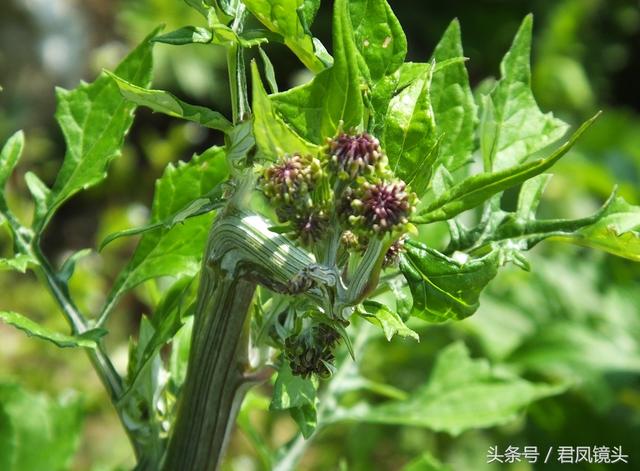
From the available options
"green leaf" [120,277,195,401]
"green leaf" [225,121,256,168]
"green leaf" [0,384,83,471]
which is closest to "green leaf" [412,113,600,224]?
"green leaf" [225,121,256,168]

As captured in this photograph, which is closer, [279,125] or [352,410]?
[279,125]

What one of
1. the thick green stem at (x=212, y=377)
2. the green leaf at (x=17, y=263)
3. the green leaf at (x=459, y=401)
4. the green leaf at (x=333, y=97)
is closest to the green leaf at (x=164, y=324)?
the thick green stem at (x=212, y=377)

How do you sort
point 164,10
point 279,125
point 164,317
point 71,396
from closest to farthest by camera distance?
point 279,125
point 164,317
point 71,396
point 164,10

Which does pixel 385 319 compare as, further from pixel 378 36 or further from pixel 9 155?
pixel 9 155

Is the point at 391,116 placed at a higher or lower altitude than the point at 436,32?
lower

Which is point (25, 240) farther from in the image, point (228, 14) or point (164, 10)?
point (164, 10)

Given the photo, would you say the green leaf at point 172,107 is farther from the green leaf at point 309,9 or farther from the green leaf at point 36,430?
the green leaf at point 36,430

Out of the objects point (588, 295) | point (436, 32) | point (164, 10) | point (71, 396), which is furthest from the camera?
point (436, 32)

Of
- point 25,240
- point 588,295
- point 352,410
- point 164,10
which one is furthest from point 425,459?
point 164,10
